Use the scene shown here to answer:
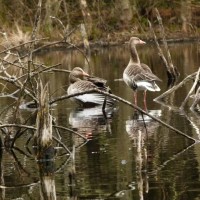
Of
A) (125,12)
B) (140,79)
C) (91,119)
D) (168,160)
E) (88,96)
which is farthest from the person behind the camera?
(125,12)

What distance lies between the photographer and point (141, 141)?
12.2 metres

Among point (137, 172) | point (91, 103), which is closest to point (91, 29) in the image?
point (91, 103)

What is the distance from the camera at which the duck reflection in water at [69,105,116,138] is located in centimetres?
1399

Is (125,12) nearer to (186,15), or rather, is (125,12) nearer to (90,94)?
(186,15)

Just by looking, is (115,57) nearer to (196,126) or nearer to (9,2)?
(9,2)

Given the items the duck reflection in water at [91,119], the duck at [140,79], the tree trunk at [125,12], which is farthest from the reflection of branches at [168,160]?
the tree trunk at [125,12]

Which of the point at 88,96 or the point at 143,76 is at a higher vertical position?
the point at 143,76

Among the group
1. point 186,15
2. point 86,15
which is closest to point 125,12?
point 86,15

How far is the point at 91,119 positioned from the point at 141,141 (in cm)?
343

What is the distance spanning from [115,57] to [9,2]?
1132cm

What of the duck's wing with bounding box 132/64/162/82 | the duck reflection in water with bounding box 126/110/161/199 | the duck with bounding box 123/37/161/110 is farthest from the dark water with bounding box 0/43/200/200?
the duck's wing with bounding box 132/64/162/82

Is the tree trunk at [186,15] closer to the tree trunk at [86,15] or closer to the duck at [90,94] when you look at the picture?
the tree trunk at [86,15]

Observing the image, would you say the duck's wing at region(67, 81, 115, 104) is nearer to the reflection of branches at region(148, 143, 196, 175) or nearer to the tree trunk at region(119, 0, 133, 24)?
the reflection of branches at region(148, 143, 196, 175)

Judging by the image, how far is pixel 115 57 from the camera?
37469 millimetres
